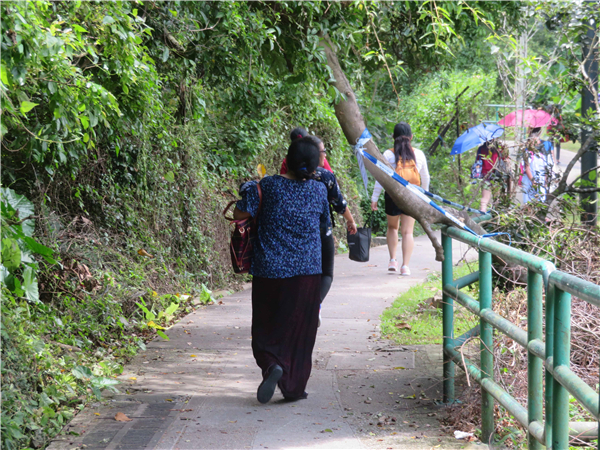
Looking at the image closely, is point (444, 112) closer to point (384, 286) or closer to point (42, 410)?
point (384, 286)

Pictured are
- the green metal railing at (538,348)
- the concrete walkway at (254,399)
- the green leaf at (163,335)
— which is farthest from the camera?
the green leaf at (163,335)

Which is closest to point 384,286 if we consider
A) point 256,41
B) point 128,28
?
point 256,41

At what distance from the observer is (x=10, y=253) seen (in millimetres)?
3055

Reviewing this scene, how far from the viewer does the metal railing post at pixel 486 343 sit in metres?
3.85

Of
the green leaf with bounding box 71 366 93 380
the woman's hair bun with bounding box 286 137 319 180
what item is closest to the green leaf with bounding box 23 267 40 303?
the green leaf with bounding box 71 366 93 380

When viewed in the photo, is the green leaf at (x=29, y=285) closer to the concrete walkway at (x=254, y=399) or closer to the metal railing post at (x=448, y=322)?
the concrete walkway at (x=254, y=399)

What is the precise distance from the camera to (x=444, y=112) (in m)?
17.7

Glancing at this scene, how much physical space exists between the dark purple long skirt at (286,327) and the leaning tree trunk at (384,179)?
98cm

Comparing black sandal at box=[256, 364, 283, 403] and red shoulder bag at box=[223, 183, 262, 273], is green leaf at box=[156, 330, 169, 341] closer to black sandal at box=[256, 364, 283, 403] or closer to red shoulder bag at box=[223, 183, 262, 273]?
red shoulder bag at box=[223, 183, 262, 273]

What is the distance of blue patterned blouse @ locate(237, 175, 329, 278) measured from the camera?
15.7 ft

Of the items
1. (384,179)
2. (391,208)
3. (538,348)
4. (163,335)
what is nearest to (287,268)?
(384,179)

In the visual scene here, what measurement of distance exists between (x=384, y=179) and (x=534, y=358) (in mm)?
2309

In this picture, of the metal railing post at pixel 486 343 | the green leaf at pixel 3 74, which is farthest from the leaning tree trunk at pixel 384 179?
the green leaf at pixel 3 74

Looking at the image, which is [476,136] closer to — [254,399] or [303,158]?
[303,158]
